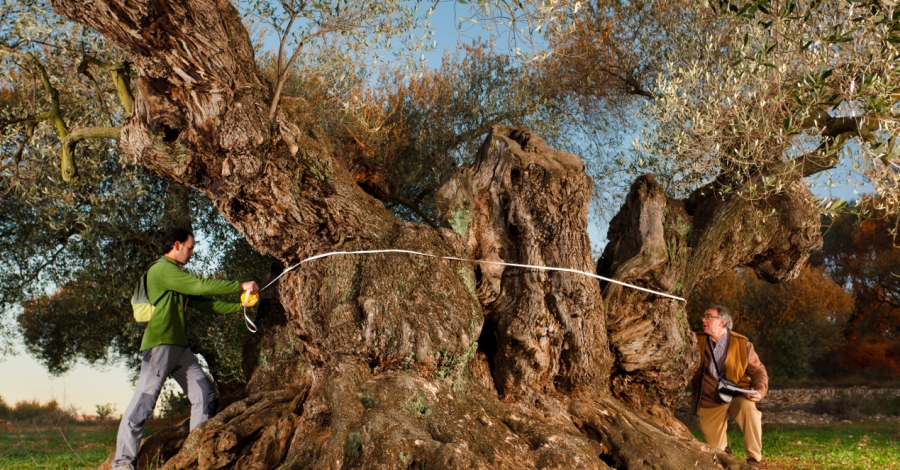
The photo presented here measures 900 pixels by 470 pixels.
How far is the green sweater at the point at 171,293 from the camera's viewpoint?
21.2 feet

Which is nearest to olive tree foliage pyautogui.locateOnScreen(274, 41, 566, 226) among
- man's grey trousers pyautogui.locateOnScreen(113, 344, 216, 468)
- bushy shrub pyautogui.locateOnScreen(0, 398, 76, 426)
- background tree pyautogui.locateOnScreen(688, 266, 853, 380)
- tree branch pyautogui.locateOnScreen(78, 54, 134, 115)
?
tree branch pyautogui.locateOnScreen(78, 54, 134, 115)

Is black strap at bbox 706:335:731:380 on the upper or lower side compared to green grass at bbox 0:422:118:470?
upper

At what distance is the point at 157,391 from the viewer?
6543 mm

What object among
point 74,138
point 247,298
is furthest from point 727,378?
point 74,138

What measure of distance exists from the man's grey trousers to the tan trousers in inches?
218

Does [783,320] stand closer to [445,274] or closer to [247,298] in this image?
[445,274]

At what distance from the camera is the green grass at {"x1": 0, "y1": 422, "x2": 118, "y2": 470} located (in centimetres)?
859

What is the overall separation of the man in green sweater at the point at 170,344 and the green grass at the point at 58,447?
208cm

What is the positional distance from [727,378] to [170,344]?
6175mm

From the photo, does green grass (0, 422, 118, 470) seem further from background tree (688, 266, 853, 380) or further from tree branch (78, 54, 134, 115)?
background tree (688, 266, 853, 380)

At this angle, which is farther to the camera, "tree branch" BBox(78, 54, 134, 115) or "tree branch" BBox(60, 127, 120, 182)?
"tree branch" BBox(78, 54, 134, 115)

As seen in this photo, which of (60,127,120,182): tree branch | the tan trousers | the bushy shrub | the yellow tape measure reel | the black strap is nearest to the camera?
the yellow tape measure reel

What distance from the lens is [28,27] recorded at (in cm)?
906

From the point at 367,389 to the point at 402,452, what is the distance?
2.90 feet
